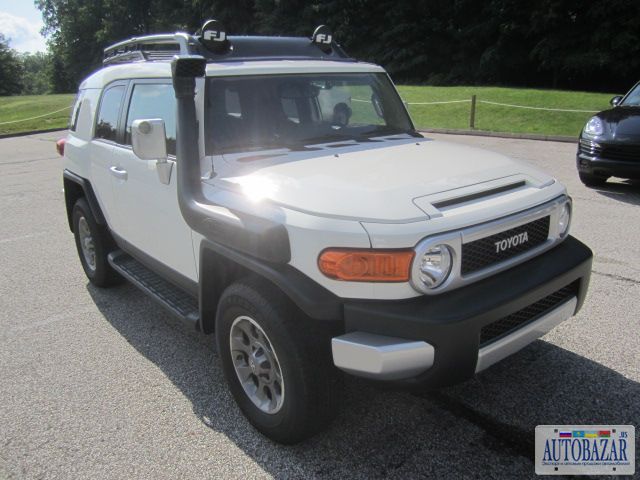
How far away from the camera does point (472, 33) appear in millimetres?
32031

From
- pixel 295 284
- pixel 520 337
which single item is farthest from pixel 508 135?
pixel 295 284

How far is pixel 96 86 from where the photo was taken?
477cm

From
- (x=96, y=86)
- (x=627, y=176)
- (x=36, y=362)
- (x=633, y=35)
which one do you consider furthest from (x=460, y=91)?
(x=36, y=362)

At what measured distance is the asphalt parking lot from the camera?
8.85 feet

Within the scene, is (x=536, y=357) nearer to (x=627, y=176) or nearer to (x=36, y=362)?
(x=36, y=362)

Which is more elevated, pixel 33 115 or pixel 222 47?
pixel 222 47

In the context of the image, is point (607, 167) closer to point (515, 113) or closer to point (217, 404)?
point (217, 404)

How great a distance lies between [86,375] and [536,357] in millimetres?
2956

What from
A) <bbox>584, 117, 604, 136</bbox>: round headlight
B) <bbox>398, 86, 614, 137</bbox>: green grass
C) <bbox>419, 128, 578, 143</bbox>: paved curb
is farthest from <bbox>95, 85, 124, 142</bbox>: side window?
<bbox>398, 86, 614, 137</bbox>: green grass

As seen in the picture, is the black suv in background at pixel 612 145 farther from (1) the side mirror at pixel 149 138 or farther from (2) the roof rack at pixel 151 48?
(1) the side mirror at pixel 149 138

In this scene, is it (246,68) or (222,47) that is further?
(222,47)

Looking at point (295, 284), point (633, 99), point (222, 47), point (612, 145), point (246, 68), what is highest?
point (222, 47)

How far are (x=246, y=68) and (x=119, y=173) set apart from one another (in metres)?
1.30

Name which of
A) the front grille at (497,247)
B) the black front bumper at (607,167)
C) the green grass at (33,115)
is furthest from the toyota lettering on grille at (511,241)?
the green grass at (33,115)
